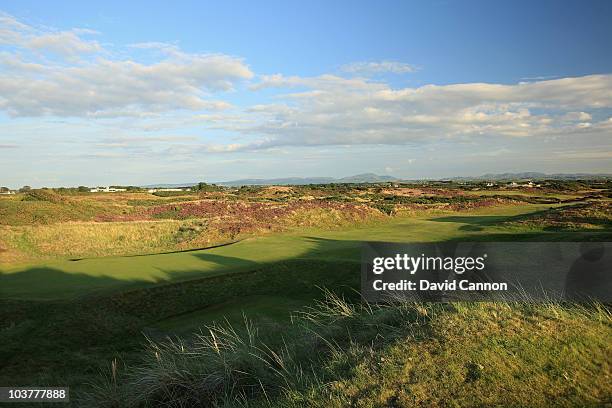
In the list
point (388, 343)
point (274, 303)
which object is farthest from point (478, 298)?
point (274, 303)

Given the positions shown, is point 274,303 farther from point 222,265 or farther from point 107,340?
point 222,265

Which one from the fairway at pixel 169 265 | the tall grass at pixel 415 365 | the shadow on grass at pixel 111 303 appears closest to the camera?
the tall grass at pixel 415 365

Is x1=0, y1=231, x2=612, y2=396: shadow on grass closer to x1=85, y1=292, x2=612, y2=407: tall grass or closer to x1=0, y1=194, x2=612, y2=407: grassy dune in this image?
x1=0, y1=194, x2=612, y2=407: grassy dune

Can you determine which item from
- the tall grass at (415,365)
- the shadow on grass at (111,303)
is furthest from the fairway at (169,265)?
the tall grass at (415,365)

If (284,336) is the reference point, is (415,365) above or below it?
above

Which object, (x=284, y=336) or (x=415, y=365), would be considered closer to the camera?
(x=415, y=365)

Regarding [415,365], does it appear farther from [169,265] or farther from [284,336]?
[169,265]

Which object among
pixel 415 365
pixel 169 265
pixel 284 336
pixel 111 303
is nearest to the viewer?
pixel 415 365

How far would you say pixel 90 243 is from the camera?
94.8ft

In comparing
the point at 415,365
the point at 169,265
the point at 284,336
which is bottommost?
the point at 169,265

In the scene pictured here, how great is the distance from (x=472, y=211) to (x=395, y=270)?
3837 cm

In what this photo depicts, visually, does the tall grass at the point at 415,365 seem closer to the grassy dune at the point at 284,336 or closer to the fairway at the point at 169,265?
the grassy dune at the point at 284,336

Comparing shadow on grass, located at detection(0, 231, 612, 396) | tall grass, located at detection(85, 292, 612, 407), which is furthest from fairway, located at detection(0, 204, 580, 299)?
tall grass, located at detection(85, 292, 612, 407)

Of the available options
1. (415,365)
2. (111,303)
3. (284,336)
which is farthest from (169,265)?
(415,365)
